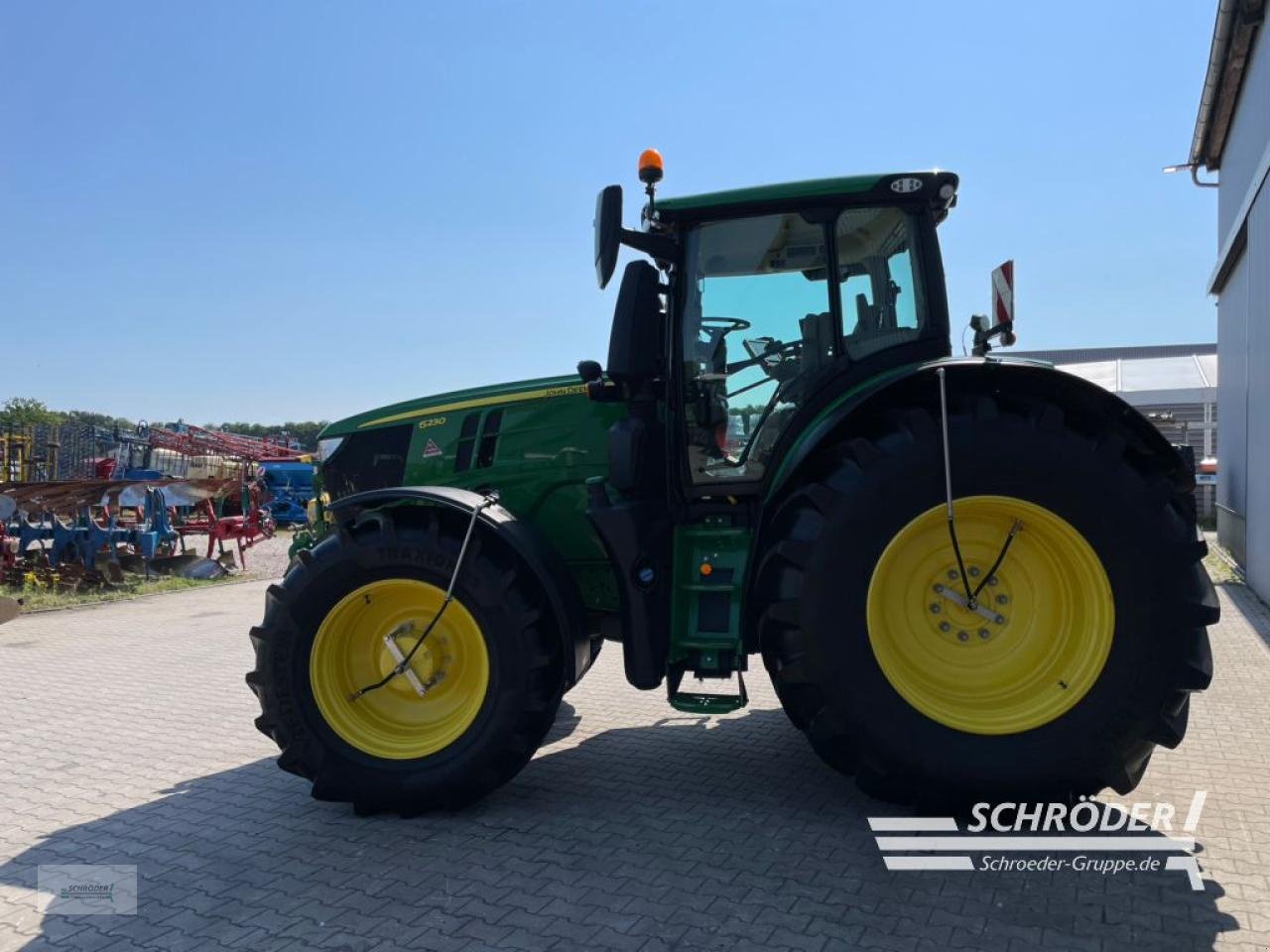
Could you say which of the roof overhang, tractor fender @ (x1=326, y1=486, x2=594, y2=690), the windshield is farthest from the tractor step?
the roof overhang

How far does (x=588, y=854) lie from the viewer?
11.4 feet

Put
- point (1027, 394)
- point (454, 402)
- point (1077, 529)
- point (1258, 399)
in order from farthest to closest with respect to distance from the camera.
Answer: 1. point (1258, 399)
2. point (454, 402)
3. point (1027, 394)
4. point (1077, 529)

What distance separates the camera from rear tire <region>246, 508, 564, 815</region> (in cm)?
376

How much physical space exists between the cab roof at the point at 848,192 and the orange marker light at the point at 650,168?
0.21m

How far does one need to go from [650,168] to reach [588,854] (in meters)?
2.90

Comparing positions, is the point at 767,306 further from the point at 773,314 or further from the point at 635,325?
the point at 635,325

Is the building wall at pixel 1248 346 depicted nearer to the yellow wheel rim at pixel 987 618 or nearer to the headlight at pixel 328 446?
the yellow wheel rim at pixel 987 618

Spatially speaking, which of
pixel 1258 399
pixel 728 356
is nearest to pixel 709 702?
pixel 728 356

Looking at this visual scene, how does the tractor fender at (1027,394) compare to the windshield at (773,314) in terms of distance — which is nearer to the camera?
the tractor fender at (1027,394)

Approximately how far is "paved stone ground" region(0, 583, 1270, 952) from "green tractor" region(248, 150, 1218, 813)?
353 mm

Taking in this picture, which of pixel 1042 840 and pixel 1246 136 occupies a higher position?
pixel 1246 136

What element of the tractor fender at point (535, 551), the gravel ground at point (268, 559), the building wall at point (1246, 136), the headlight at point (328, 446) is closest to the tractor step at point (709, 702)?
the tractor fender at point (535, 551)

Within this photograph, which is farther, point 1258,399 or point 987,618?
point 1258,399

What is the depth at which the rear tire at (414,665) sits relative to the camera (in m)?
3.76
